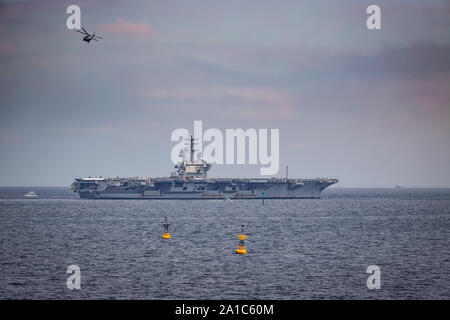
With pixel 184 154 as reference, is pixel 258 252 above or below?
below

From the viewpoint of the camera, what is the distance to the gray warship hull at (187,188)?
10973cm

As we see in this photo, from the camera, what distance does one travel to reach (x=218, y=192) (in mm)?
113625

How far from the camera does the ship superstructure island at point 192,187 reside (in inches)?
4326

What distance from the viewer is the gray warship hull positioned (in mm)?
109731

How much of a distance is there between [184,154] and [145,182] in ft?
49.4

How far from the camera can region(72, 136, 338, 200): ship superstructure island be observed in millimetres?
109875

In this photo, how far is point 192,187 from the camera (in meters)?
112

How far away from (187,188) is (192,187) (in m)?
1.00

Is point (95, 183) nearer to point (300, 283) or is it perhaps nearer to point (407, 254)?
point (407, 254)
